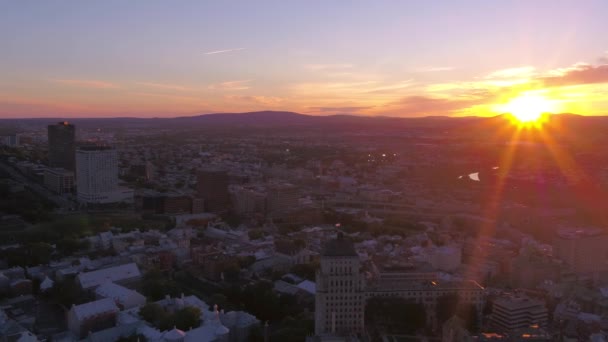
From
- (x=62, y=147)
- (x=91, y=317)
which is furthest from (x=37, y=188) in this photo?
(x=91, y=317)

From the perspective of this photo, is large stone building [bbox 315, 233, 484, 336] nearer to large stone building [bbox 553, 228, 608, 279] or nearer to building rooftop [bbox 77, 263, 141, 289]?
building rooftop [bbox 77, 263, 141, 289]

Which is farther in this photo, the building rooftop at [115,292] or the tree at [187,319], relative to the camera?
the building rooftop at [115,292]

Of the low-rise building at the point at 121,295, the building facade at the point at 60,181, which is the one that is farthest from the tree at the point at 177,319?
the building facade at the point at 60,181

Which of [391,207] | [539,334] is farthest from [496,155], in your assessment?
[539,334]

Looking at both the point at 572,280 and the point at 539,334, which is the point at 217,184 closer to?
the point at 572,280

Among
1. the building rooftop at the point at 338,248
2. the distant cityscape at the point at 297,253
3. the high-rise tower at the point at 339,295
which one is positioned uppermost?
the building rooftop at the point at 338,248

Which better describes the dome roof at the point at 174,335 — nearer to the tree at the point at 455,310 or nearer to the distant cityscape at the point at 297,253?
the distant cityscape at the point at 297,253

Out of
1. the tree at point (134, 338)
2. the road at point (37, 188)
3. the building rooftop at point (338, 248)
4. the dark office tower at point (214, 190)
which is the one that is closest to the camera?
the tree at point (134, 338)
